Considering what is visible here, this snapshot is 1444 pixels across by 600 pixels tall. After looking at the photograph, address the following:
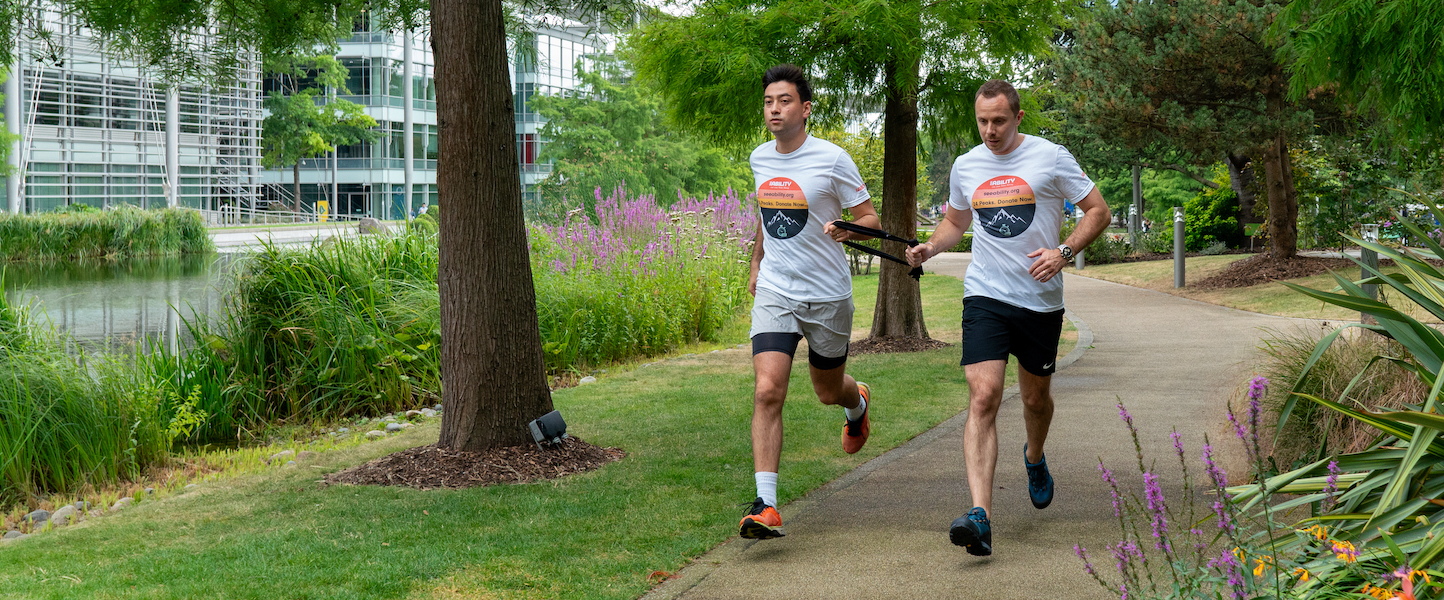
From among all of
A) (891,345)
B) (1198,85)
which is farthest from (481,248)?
(1198,85)

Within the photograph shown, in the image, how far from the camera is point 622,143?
34.8m

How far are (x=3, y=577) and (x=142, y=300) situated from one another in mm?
15150

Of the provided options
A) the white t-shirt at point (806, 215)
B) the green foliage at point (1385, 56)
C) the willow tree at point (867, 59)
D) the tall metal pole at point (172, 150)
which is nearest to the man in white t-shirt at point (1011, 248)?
the white t-shirt at point (806, 215)

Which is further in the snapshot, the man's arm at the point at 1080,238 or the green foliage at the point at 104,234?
the green foliage at the point at 104,234

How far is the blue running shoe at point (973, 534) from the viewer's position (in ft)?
14.3

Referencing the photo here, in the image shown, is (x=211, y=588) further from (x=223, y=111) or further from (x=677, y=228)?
(x=223, y=111)

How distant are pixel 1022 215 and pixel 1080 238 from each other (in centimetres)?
30

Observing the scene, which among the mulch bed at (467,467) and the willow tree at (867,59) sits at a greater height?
the willow tree at (867,59)

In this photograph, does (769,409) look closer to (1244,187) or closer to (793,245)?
(793,245)

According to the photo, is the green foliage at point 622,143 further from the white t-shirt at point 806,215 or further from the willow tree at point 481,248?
the white t-shirt at point 806,215

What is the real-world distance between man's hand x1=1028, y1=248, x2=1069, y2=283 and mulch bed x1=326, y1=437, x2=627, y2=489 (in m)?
2.84

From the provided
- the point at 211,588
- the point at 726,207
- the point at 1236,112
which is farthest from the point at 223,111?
the point at 211,588

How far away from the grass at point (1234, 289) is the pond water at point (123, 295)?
37.5ft

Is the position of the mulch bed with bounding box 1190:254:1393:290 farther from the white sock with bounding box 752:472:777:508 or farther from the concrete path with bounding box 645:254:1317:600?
the white sock with bounding box 752:472:777:508
